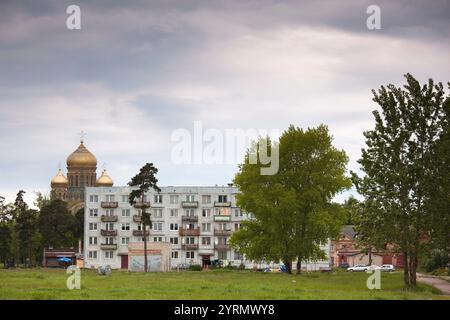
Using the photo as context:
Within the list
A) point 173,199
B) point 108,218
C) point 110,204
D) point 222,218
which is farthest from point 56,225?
point 222,218

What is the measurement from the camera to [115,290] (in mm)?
43469

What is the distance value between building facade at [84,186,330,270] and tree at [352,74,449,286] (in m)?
88.1

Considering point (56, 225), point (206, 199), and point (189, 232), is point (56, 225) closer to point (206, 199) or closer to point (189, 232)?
point (189, 232)

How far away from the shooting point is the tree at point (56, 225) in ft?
506

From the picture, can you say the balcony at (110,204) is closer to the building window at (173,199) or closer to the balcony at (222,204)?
the building window at (173,199)

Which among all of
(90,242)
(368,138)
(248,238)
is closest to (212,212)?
(90,242)

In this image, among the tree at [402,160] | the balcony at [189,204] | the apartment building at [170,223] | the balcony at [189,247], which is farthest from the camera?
the balcony at [189,204]

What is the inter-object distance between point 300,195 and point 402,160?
24.6 m

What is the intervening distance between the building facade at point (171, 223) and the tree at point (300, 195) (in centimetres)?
6213

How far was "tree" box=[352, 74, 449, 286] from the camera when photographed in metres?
57.3

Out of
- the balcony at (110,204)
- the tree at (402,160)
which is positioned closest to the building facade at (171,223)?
the balcony at (110,204)

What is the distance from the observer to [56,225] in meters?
160

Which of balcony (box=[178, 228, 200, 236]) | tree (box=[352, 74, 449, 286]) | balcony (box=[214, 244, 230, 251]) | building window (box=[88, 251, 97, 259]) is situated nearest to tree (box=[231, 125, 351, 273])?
tree (box=[352, 74, 449, 286])

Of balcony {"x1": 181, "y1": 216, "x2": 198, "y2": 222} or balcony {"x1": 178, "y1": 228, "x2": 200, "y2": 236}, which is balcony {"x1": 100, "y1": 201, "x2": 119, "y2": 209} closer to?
balcony {"x1": 181, "y1": 216, "x2": 198, "y2": 222}
